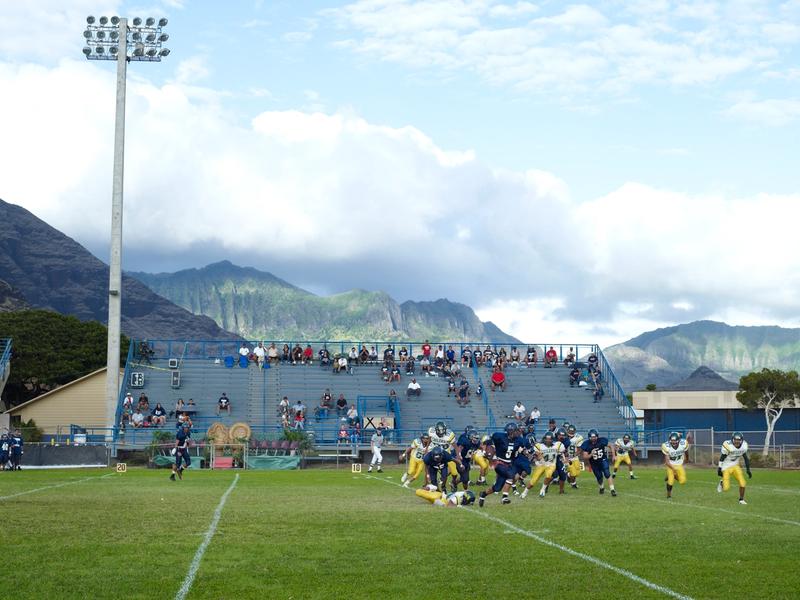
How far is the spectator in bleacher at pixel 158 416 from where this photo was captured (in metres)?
45.8

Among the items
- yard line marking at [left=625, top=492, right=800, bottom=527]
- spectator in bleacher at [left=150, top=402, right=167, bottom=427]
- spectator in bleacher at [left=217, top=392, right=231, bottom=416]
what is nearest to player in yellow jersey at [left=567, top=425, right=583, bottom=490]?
yard line marking at [left=625, top=492, right=800, bottom=527]

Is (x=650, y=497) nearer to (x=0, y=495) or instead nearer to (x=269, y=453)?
(x=0, y=495)

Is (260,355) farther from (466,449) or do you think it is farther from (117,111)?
(466,449)

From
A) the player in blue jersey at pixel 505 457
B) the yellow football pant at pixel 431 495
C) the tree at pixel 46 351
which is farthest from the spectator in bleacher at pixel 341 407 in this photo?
the tree at pixel 46 351

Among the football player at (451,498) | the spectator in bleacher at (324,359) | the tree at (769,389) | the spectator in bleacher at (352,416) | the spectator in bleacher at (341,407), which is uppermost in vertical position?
the spectator in bleacher at (324,359)

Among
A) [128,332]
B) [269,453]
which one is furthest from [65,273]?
[269,453]

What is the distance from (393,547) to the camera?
528 inches

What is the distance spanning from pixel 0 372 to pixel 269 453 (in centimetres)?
1820

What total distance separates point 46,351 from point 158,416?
36434 millimetres

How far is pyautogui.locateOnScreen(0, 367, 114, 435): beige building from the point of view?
63375 mm

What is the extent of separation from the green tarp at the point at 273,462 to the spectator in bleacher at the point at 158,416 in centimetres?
552

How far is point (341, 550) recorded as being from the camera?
13.1 m

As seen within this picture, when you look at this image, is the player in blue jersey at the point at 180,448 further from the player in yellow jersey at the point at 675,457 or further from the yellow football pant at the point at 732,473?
the yellow football pant at the point at 732,473

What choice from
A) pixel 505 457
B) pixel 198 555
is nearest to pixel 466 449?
Result: pixel 505 457
